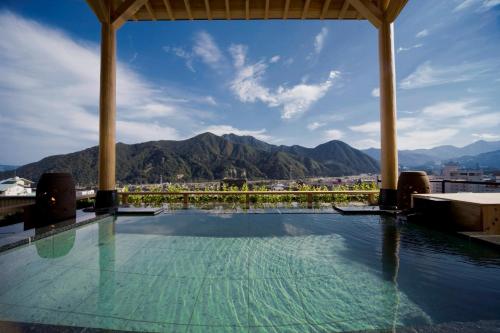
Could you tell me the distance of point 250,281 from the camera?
7.71ft

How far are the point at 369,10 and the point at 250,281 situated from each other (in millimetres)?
6109

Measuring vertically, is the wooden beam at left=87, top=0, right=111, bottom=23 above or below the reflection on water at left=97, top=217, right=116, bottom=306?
above

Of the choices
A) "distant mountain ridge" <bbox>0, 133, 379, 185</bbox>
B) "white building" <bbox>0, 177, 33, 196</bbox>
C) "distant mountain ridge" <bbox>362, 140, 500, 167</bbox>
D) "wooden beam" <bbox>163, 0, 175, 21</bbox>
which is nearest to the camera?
"wooden beam" <bbox>163, 0, 175, 21</bbox>

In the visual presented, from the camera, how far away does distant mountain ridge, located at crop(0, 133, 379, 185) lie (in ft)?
165

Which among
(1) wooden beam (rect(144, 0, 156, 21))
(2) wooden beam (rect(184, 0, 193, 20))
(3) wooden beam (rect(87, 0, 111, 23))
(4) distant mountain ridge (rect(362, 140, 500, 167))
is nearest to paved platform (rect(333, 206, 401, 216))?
(2) wooden beam (rect(184, 0, 193, 20))

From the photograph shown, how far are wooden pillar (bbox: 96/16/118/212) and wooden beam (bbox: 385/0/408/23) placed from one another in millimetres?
6145

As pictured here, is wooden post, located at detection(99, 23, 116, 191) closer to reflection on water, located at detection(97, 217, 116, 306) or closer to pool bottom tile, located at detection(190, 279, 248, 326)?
reflection on water, located at detection(97, 217, 116, 306)

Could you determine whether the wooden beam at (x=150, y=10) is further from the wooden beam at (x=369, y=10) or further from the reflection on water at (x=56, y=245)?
the reflection on water at (x=56, y=245)

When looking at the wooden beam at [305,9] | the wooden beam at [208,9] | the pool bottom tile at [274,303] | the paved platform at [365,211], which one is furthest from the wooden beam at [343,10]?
the pool bottom tile at [274,303]

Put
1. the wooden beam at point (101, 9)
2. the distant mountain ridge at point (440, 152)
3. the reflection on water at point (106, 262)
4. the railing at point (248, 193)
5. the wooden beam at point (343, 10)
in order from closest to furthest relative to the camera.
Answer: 1. the reflection on water at point (106, 262)
2. the wooden beam at point (101, 9)
3. the wooden beam at point (343, 10)
4. the railing at point (248, 193)
5. the distant mountain ridge at point (440, 152)

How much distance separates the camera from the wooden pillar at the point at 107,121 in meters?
5.46

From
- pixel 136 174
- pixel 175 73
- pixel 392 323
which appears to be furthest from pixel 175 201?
pixel 136 174

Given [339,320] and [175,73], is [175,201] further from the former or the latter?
[175,73]

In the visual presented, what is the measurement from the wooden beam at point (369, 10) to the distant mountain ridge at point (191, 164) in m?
43.0
